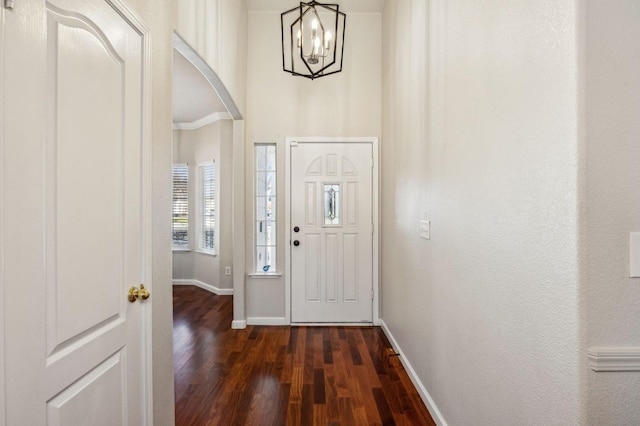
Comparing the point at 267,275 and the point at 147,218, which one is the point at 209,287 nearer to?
the point at 267,275

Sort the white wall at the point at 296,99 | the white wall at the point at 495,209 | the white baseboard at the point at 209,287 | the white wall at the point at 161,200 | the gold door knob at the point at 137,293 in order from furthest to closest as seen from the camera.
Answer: the white baseboard at the point at 209,287, the white wall at the point at 296,99, the white wall at the point at 161,200, the gold door knob at the point at 137,293, the white wall at the point at 495,209

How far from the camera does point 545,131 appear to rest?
106cm

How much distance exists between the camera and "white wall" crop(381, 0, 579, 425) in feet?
3.30

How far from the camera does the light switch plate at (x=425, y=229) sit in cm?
215

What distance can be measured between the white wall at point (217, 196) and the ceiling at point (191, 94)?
0.28 m

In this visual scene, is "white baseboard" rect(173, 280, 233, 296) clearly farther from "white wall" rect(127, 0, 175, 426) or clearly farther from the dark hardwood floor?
"white wall" rect(127, 0, 175, 426)

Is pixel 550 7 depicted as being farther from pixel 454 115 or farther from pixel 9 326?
pixel 9 326

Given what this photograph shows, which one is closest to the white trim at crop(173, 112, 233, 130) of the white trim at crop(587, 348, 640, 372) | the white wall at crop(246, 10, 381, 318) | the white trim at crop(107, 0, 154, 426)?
the white wall at crop(246, 10, 381, 318)

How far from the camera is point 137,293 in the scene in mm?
1390

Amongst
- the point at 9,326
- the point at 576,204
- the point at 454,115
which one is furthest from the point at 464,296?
the point at 9,326

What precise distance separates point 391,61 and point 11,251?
3.21 metres

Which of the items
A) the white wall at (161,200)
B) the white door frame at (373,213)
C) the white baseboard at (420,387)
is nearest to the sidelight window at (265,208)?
the white door frame at (373,213)

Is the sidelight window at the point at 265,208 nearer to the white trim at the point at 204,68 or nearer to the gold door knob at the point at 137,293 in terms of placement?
the white trim at the point at 204,68

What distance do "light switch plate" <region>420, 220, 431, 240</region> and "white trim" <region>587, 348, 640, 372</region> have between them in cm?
124
